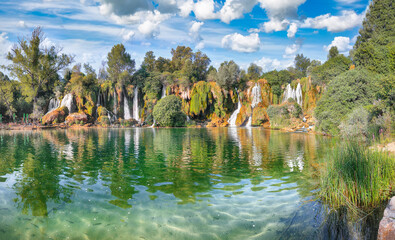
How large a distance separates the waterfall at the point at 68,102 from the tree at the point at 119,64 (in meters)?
11.5

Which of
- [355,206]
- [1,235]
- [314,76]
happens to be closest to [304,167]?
[355,206]

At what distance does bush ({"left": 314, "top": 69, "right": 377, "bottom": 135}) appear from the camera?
23778 millimetres

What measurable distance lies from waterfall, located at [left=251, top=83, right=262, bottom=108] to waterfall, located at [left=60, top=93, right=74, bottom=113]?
45.9 metres

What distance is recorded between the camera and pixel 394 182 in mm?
6348

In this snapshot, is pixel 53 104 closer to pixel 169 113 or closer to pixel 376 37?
pixel 169 113

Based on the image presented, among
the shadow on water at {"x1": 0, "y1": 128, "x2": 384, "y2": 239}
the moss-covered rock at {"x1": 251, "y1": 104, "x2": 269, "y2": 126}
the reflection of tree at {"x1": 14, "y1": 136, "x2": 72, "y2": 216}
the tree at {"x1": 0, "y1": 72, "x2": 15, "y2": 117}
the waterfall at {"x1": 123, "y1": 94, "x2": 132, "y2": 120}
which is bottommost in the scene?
the shadow on water at {"x1": 0, "y1": 128, "x2": 384, "y2": 239}

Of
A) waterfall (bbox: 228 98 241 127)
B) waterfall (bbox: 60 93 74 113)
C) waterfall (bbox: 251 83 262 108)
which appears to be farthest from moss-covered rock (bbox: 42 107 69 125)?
waterfall (bbox: 251 83 262 108)

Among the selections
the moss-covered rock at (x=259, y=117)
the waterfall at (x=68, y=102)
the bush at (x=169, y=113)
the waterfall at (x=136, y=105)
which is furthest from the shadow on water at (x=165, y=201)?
the waterfall at (x=68, y=102)

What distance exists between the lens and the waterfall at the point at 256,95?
5856cm

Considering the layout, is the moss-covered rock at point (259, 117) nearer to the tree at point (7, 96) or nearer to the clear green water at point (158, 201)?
the clear green water at point (158, 201)

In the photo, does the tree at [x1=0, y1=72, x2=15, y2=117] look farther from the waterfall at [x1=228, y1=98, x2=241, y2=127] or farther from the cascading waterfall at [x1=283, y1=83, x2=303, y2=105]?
the cascading waterfall at [x1=283, y1=83, x2=303, y2=105]

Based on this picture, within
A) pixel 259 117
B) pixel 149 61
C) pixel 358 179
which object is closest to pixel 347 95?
pixel 358 179

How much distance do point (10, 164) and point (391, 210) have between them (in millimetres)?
14449

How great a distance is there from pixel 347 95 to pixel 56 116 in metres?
58.6
